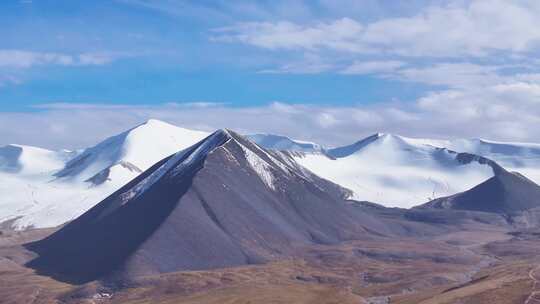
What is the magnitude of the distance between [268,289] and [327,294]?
1282cm

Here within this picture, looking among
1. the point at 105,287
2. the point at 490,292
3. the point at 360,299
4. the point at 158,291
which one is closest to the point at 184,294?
the point at 158,291

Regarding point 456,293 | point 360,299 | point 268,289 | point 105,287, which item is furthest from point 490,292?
point 105,287

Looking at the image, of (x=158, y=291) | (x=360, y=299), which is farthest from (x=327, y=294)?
(x=158, y=291)

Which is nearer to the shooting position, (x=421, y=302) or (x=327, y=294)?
(x=421, y=302)

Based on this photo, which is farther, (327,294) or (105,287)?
(105,287)

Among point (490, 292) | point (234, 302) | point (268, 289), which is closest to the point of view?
point (490, 292)

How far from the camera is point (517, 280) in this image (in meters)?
171

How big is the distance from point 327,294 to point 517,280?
39796mm

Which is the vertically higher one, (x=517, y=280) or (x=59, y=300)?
(x=517, y=280)

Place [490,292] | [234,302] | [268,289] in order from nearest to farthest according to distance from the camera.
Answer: [490,292] < [234,302] < [268,289]

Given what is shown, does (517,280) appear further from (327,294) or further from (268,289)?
(268,289)

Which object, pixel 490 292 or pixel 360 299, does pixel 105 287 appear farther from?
pixel 490 292

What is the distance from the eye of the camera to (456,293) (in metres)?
164

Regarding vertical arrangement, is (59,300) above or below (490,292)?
below
